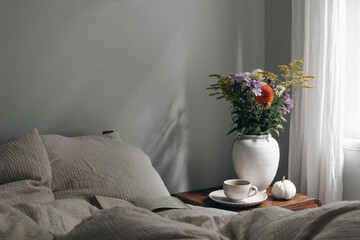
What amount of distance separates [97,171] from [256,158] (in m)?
0.91

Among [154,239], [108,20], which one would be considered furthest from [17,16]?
[154,239]

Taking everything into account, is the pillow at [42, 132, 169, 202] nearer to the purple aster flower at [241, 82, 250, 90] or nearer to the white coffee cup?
the white coffee cup

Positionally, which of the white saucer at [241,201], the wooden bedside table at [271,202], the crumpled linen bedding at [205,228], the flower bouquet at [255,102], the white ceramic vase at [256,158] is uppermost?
the flower bouquet at [255,102]

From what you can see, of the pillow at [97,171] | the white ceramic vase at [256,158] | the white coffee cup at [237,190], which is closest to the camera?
the pillow at [97,171]

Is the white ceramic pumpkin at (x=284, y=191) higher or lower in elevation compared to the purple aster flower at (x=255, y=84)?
lower

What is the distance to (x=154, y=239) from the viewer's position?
82 cm

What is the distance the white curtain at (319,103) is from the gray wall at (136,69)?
463 mm

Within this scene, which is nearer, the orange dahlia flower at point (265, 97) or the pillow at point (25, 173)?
the pillow at point (25, 173)

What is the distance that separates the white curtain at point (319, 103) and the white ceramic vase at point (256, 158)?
384mm

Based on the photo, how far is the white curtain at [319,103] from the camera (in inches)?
96.5

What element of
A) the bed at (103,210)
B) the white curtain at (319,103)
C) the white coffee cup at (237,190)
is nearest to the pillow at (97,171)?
the bed at (103,210)

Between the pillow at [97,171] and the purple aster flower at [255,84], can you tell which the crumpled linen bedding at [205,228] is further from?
the purple aster flower at [255,84]

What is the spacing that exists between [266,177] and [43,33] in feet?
4.94

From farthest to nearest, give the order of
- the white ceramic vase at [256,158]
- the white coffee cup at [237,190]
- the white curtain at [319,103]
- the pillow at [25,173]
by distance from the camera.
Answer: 1. the white curtain at [319,103]
2. the white ceramic vase at [256,158]
3. the white coffee cup at [237,190]
4. the pillow at [25,173]
